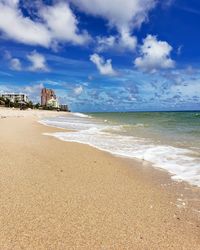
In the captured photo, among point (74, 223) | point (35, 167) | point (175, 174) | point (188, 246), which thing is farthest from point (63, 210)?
point (175, 174)

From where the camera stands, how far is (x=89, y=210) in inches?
190

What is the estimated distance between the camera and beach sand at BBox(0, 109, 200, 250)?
12.6ft

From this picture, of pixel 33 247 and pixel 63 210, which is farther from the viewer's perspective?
pixel 63 210

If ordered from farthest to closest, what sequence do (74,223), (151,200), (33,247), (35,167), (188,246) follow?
(35,167) → (151,200) → (74,223) → (188,246) → (33,247)

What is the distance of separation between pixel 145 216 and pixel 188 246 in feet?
3.24

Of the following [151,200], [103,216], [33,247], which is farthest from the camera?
[151,200]

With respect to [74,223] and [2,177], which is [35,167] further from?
[74,223]

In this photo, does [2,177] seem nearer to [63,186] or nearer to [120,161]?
[63,186]

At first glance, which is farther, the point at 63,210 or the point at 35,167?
the point at 35,167

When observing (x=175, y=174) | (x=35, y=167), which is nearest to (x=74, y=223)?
(x=35, y=167)

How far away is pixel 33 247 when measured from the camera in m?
3.59

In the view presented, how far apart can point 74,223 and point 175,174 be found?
4.39m

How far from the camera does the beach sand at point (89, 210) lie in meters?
3.85

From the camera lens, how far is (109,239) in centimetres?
390
